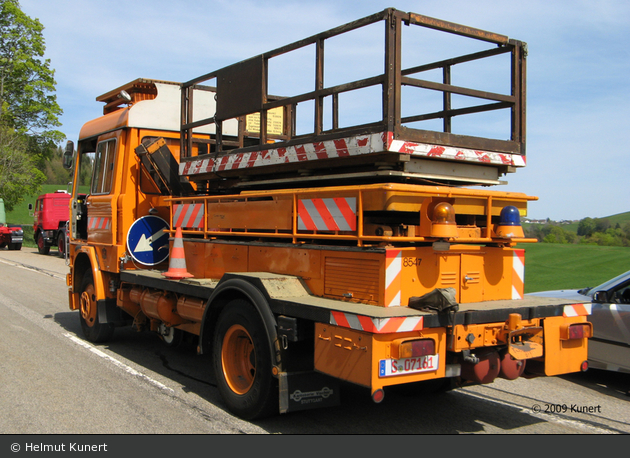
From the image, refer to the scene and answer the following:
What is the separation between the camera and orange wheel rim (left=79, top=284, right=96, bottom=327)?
8117mm

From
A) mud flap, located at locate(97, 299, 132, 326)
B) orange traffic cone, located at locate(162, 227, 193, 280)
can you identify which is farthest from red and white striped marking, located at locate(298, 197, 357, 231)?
mud flap, located at locate(97, 299, 132, 326)

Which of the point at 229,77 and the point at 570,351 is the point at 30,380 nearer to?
the point at 229,77

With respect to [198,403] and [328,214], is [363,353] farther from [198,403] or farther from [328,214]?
[198,403]

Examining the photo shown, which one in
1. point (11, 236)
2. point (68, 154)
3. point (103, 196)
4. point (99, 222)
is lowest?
point (11, 236)

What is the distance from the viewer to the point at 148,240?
24.3 feet

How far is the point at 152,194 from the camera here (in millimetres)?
7762

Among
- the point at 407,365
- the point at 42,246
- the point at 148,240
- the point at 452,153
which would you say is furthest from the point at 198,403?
the point at 42,246

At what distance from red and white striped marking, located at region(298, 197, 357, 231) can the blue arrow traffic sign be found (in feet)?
9.87

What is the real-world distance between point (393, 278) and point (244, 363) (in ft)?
6.17

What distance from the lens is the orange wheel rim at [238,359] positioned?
16.7ft

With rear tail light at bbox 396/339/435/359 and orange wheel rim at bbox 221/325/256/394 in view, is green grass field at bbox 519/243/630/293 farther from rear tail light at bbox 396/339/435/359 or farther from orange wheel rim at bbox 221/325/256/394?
rear tail light at bbox 396/339/435/359

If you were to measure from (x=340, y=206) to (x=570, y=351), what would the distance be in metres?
2.34

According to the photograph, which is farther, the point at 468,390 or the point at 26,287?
the point at 26,287
